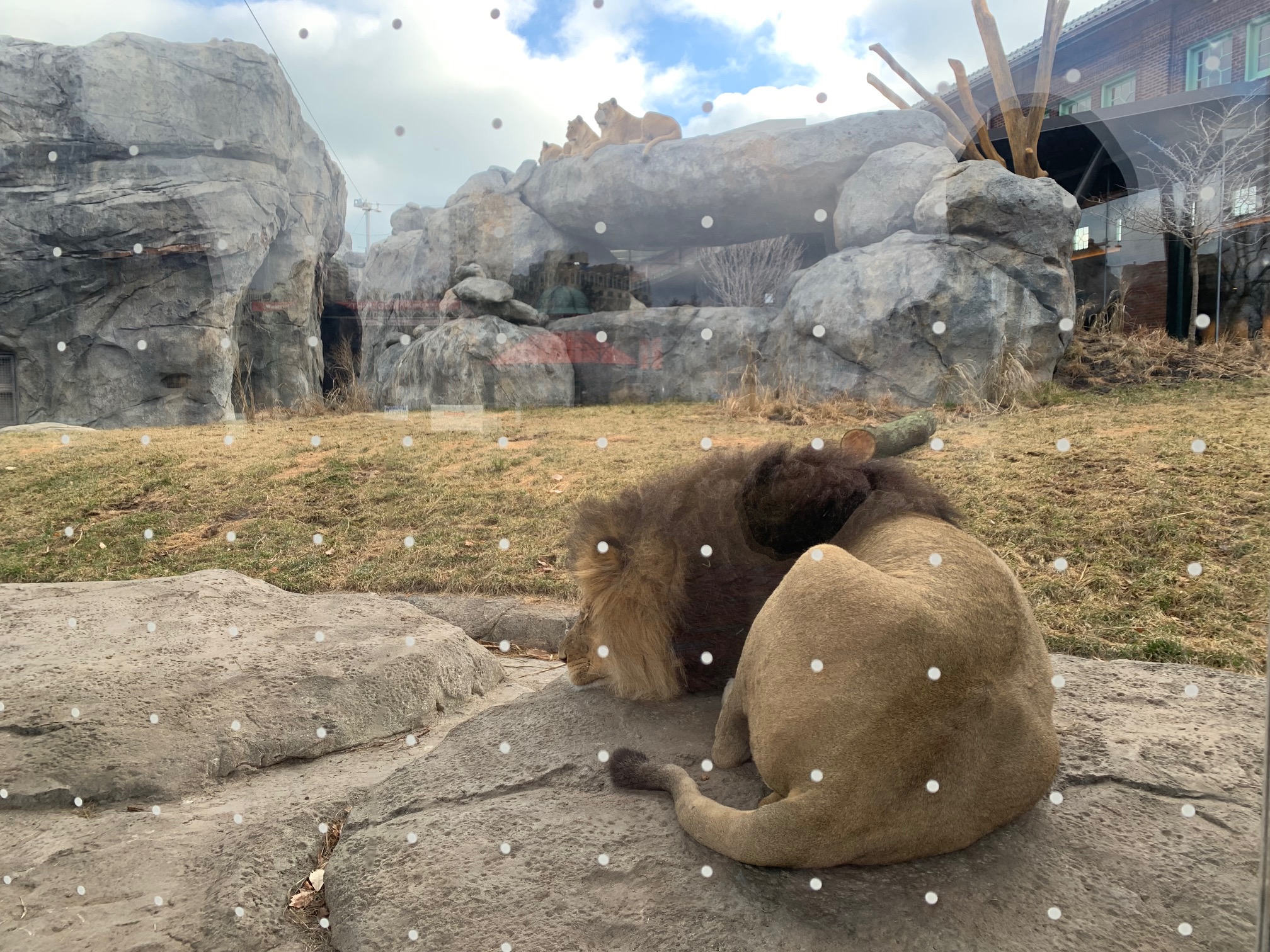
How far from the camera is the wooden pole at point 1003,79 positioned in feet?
5.72

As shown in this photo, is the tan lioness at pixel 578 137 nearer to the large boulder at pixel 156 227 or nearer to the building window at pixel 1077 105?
the large boulder at pixel 156 227

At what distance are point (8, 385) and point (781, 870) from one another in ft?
7.50

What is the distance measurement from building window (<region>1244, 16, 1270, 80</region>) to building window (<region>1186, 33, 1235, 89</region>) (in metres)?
0.03

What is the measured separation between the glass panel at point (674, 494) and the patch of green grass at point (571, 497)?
0.01 m

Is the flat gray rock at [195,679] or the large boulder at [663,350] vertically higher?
the large boulder at [663,350]

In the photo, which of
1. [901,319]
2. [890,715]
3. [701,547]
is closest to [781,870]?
[890,715]

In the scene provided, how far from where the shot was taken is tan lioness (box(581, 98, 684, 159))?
1933mm

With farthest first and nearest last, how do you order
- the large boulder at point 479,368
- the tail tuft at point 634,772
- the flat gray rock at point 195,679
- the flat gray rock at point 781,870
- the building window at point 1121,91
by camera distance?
the flat gray rock at point 195,679, the large boulder at point 479,368, the tail tuft at point 634,772, the building window at point 1121,91, the flat gray rock at point 781,870

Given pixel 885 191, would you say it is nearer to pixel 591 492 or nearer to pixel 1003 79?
pixel 1003 79

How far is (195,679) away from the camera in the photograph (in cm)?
238

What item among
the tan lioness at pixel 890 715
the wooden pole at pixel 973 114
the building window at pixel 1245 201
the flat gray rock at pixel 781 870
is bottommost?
the flat gray rock at pixel 781 870

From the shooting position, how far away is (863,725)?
4.75 feet

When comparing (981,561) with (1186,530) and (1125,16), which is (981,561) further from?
(1125,16)

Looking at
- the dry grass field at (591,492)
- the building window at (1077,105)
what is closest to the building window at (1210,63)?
the building window at (1077,105)
